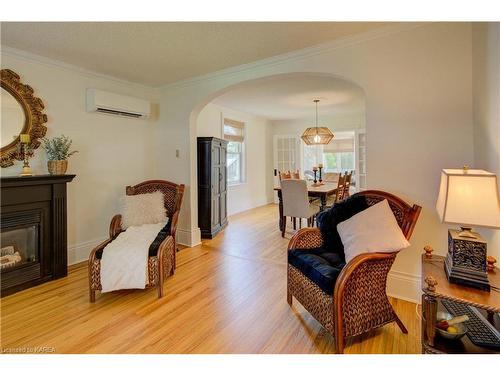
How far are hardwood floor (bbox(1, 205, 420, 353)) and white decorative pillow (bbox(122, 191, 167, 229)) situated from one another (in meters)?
0.67

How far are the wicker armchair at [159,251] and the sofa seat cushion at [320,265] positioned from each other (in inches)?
47.5

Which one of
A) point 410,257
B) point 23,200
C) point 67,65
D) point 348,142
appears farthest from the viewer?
point 348,142

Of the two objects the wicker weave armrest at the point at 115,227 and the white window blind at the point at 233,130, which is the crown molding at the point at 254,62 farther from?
A: the white window blind at the point at 233,130

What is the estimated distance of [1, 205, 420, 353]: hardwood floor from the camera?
5.94 ft

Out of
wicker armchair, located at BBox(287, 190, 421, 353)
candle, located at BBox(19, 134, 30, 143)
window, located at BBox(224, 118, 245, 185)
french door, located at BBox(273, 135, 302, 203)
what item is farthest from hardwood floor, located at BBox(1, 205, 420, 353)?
french door, located at BBox(273, 135, 302, 203)

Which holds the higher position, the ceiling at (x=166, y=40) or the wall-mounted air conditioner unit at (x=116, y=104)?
the ceiling at (x=166, y=40)

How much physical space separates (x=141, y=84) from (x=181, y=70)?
923 mm

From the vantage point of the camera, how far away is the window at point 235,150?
625 cm

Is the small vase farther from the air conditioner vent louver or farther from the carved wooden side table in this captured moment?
the carved wooden side table

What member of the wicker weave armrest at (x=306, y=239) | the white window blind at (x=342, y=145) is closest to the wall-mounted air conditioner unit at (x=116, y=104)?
the wicker weave armrest at (x=306, y=239)
